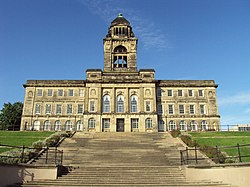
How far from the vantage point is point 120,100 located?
1874 inches

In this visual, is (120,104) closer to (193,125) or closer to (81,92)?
(81,92)

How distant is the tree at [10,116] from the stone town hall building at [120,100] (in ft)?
34.4

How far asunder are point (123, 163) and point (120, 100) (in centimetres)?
2747

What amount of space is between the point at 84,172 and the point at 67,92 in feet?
128

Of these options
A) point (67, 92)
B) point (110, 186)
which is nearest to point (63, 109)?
point (67, 92)

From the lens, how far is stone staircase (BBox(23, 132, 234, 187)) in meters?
14.6

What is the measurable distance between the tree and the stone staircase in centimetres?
3163

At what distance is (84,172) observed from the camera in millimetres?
16594

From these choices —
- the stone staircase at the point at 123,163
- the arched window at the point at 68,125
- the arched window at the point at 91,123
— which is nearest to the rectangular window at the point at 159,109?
the arched window at the point at 91,123

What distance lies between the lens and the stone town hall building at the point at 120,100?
45.8 m

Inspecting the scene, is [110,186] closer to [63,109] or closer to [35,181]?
[35,181]

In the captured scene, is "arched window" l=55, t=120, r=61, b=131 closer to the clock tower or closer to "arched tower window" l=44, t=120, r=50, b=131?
"arched tower window" l=44, t=120, r=50, b=131

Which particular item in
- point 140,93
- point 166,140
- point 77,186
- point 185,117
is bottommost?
point 77,186

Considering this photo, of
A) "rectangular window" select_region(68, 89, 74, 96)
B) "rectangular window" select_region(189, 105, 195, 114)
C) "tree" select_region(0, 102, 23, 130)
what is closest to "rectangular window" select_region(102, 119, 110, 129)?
"rectangular window" select_region(68, 89, 74, 96)
